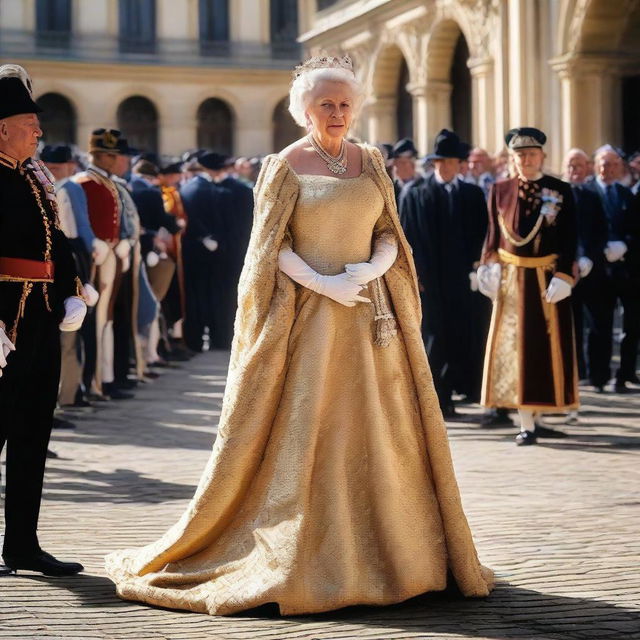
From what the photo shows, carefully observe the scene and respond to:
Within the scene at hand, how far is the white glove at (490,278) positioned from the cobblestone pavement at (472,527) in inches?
34.8

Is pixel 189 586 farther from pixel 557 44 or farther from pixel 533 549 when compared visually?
pixel 557 44

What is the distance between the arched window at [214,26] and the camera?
47125 millimetres

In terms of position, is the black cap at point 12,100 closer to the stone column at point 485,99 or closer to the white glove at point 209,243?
the white glove at point 209,243

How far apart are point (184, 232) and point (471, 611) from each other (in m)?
10.0

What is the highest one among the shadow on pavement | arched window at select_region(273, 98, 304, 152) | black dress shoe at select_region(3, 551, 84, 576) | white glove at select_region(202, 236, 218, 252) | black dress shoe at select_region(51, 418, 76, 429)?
arched window at select_region(273, 98, 304, 152)

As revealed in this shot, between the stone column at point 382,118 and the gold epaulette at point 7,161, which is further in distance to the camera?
the stone column at point 382,118

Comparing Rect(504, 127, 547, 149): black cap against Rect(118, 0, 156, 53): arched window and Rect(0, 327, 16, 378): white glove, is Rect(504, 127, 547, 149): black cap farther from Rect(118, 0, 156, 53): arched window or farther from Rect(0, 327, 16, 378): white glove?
Rect(118, 0, 156, 53): arched window

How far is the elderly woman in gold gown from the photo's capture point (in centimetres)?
471

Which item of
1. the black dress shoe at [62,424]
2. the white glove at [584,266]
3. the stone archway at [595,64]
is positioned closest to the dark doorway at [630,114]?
the stone archway at [595,64]

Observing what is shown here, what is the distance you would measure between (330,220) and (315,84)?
1.51ft

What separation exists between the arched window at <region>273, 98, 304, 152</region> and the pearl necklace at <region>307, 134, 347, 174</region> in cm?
4196

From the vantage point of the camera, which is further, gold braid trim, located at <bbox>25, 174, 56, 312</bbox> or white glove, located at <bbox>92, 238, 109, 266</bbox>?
white glove, located at <bbox>92, 238, 109, 266</bbox>

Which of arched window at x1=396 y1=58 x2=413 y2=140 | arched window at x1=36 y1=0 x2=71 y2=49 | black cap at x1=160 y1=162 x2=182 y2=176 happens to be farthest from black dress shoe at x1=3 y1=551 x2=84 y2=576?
arched window at x1=36 y1=0 x2=71 y2=49

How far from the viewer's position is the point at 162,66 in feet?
151
